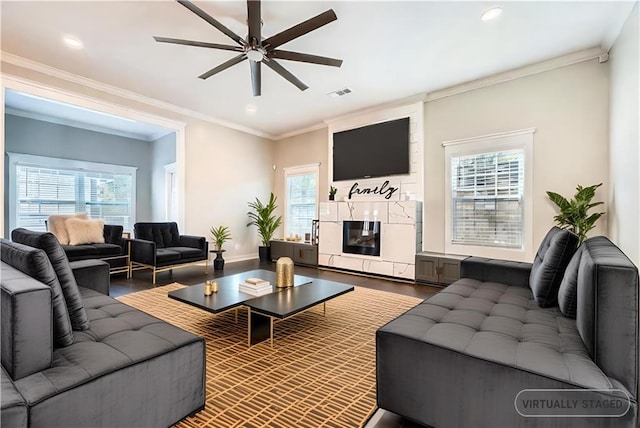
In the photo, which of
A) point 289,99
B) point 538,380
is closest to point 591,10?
point 538,380

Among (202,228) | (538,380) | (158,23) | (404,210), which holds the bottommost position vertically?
(538,380)

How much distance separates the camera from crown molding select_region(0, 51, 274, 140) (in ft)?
12.2

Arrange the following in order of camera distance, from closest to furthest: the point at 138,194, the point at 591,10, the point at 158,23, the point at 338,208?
1. the point at 591,10
2. the point at 158,23
3. the point at 338,208
4. the point at 138,194

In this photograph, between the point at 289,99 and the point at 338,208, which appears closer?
the point at 289,99

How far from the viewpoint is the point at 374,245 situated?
16.7ft

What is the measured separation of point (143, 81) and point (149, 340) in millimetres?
4220

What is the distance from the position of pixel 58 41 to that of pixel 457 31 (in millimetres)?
4406

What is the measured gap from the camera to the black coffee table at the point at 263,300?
2.31m

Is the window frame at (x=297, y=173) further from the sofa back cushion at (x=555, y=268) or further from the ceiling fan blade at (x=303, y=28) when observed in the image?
the sofa back cushion at (x=555, y=268)

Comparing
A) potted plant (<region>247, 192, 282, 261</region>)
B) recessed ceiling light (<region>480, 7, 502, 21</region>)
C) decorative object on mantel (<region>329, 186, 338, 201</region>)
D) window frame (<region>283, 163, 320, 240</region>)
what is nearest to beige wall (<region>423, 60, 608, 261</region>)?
recessed ceiling light (<region>480, 7, 502, 21</region>)

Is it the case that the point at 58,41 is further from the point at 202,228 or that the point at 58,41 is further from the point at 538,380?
the point at 538,380

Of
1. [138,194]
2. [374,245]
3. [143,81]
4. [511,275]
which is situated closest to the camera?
[511,275]

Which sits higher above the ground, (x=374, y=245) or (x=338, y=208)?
(x=338, y=208)

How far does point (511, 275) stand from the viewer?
254cm
